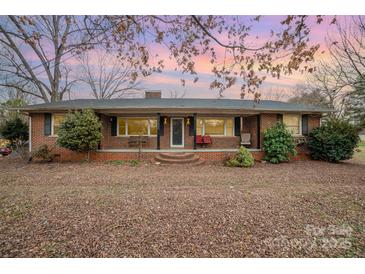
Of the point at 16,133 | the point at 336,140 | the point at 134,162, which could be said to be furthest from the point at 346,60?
the point at 16,133

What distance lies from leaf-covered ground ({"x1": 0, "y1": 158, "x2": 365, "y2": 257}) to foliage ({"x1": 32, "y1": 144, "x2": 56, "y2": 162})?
458cm

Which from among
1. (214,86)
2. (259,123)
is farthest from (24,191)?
(259,123)

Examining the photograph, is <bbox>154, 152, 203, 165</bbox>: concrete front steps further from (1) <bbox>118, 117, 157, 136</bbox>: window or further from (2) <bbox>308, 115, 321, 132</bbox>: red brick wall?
(2) <bbox>308, 115, 321, 132</bbox>: red brick wall

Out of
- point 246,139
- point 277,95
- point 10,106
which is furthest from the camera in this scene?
point 277,95

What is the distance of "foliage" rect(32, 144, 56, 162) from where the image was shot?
9.79m

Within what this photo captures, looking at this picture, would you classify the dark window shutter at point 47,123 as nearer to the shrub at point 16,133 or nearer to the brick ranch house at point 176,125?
the brick ranch house at point 176,125

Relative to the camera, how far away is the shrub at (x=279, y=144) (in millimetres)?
9922

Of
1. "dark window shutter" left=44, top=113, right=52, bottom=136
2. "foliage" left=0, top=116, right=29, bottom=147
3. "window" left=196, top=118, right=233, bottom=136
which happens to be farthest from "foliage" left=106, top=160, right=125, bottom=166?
"foliage" left=0, top=116, right=29, bottom=147

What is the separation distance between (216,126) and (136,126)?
5.73 m

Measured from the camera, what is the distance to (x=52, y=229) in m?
2.97

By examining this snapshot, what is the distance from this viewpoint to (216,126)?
42.9 ft

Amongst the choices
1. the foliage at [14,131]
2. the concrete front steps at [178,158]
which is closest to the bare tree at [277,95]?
the concrete front steps at [178,158]

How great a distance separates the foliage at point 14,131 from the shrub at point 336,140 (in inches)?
742

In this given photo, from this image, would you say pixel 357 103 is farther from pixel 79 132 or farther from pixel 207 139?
pixel 79 132
